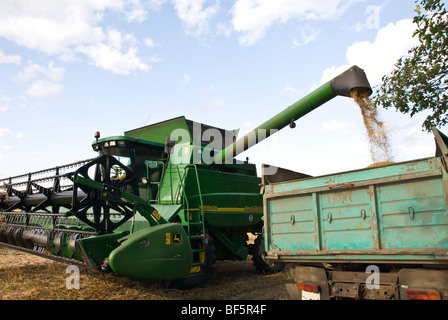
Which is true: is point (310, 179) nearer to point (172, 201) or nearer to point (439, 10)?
point (172, 201)

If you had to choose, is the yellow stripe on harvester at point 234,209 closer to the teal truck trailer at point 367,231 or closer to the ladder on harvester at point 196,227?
the ladder on harvester at point 196,227

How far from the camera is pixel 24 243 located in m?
7.36

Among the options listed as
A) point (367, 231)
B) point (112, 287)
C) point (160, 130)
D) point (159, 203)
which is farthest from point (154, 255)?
point (160, 130)

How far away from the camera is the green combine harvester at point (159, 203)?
202 inches

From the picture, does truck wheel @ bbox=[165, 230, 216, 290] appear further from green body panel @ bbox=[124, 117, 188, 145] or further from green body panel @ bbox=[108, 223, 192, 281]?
green body panel @ bbox=[124, 117, 188, 145]

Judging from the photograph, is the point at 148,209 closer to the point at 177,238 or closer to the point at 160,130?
the point at 177,238

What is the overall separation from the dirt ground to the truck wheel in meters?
0.09

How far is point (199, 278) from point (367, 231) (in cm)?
332

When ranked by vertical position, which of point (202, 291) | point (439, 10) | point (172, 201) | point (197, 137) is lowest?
point (202, 291)

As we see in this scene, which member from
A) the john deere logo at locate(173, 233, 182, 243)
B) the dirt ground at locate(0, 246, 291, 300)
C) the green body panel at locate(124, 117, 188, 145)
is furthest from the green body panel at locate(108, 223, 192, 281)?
the green body panel at locate(124, 117, 188, 145)

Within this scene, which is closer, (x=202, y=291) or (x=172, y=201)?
(x=202, y=291)

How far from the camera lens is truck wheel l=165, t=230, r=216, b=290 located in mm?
5805

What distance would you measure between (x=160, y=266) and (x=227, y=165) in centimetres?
313
